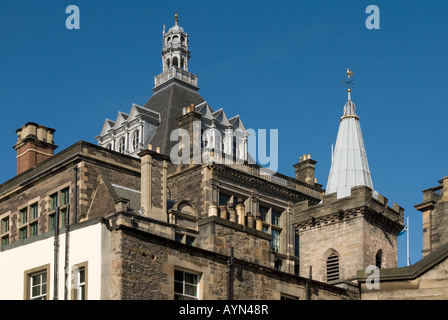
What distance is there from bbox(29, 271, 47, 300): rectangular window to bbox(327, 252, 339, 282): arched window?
19230 mm

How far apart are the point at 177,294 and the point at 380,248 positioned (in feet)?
61.0

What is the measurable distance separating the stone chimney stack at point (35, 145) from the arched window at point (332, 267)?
53.4 feet

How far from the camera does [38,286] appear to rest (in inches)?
1501

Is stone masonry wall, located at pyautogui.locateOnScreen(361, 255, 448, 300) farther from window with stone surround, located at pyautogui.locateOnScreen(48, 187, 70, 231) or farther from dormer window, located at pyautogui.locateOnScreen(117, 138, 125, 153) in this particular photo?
dormer window, located at pyautogui.locateOnScreen(117, 138, 125, 153)

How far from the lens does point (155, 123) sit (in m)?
67.5

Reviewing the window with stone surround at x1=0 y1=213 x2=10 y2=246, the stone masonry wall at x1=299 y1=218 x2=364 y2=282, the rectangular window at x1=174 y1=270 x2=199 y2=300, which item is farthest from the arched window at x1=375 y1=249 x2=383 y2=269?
the window with stone surround at x1=0 y1=213 x2=10 y2=246

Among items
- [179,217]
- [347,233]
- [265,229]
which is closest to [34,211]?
[179,217]

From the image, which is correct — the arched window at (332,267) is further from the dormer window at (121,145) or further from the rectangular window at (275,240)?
the dormer window at (121,145)

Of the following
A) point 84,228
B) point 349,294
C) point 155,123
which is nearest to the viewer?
point 84,228

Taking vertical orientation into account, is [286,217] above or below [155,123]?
below

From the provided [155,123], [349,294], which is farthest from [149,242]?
[155,123]

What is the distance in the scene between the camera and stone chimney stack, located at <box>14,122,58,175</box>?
58.9m

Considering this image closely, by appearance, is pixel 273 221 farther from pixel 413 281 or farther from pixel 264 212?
pixel 413 281
